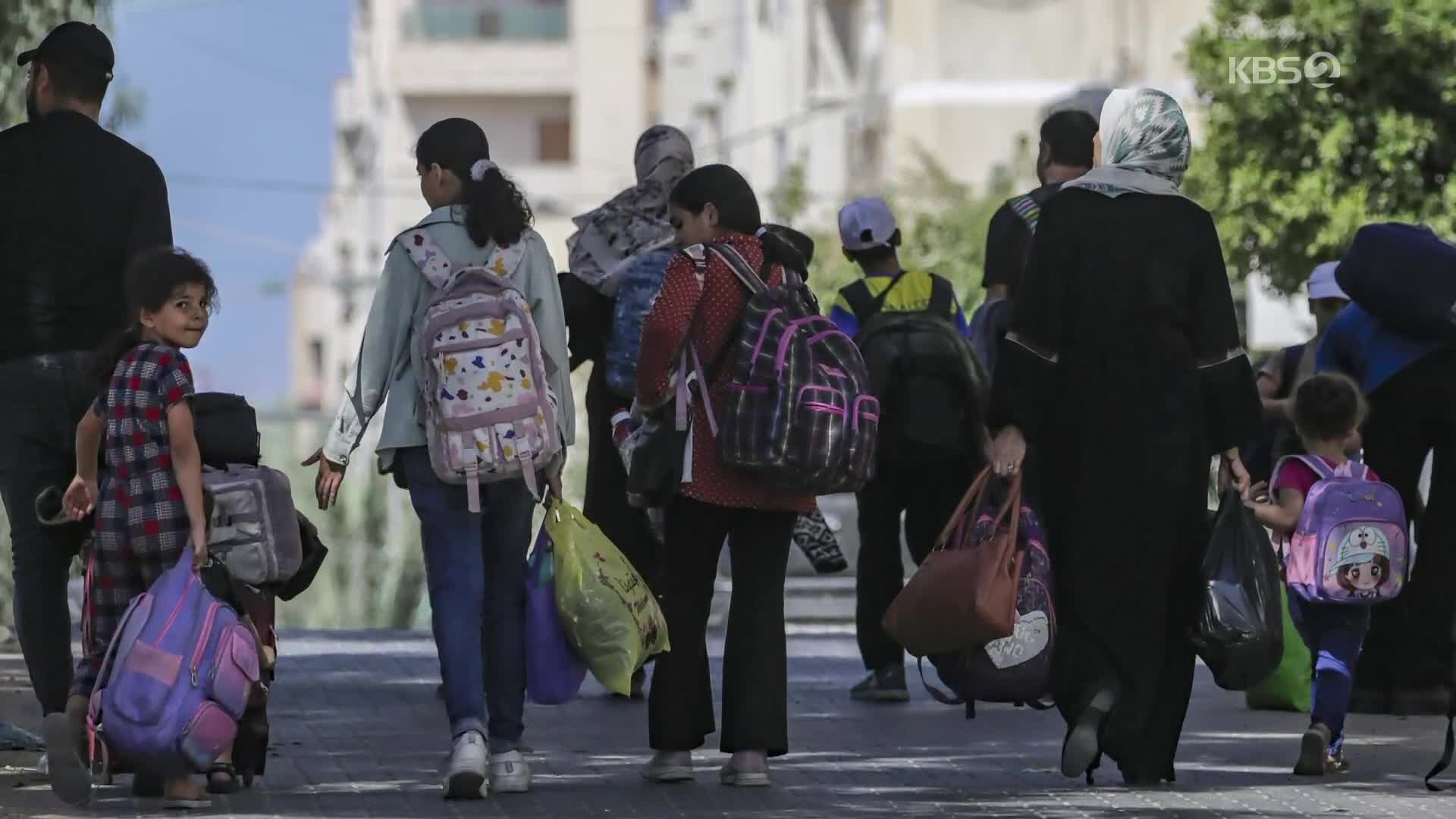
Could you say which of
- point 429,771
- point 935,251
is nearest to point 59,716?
point 429,771

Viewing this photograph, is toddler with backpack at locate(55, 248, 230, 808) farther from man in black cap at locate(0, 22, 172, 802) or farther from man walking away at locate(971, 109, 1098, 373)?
man walking away at locate(971, 109, 1098, 373)

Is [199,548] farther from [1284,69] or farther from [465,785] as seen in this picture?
[1284,69]

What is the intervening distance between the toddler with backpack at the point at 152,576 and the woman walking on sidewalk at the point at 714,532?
1.30 metres

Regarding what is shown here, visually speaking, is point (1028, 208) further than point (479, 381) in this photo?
Yes

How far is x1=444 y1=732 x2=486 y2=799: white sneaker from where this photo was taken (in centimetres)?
809

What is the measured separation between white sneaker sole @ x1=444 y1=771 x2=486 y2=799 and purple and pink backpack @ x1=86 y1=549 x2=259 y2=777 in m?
0.63

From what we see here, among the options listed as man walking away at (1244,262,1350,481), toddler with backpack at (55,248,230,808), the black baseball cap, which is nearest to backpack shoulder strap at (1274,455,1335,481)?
man walking away at (1244,262,1350,481)

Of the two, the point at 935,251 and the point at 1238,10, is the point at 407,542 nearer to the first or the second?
the point at 935,251

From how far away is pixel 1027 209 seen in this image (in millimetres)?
10867

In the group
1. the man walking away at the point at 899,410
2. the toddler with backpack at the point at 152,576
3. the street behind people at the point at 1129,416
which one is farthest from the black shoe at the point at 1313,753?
the toddler with backpack at the point at 152,576

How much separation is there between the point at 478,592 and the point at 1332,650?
2669 mm

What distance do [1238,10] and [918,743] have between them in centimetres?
1519

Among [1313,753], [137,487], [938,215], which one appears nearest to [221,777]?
[137,487]

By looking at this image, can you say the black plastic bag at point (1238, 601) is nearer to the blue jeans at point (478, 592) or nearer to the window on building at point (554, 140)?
the blue jeans at point (478, 592)
